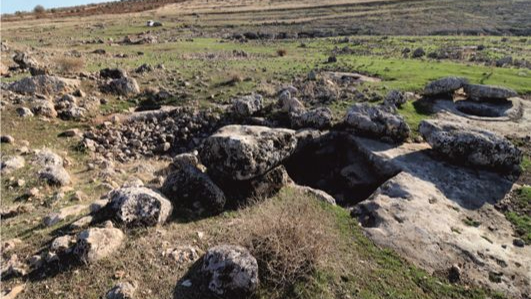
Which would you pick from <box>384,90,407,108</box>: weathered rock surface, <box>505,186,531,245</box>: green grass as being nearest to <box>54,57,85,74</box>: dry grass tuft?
<box>384,90,407,108</box>: weathered rock surface

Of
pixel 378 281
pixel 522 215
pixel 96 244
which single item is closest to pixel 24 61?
pixel 96 244

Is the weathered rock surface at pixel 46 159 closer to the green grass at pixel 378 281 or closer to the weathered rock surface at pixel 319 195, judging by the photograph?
the weathered rock surface at pixel 319 195

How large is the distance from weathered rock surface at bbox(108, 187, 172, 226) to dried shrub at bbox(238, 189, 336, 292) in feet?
7.45

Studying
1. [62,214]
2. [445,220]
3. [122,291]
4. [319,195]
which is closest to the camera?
[122,291]

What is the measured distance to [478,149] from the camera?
14.7m

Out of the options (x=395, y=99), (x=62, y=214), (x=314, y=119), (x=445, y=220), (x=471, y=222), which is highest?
(x=62, y=214)

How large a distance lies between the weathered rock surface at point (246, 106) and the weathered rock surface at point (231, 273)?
39.7ft

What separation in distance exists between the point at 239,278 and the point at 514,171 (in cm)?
1277

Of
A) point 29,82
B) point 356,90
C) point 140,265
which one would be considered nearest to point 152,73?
point 29,82

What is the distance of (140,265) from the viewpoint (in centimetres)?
798

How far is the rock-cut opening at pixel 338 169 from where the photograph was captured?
15.4 m

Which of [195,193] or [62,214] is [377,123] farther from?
[62,214]

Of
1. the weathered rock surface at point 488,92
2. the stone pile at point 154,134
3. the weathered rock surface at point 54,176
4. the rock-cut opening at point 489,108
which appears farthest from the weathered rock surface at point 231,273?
the weathered rock surface at point 488,92

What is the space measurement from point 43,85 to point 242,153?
13.3m
